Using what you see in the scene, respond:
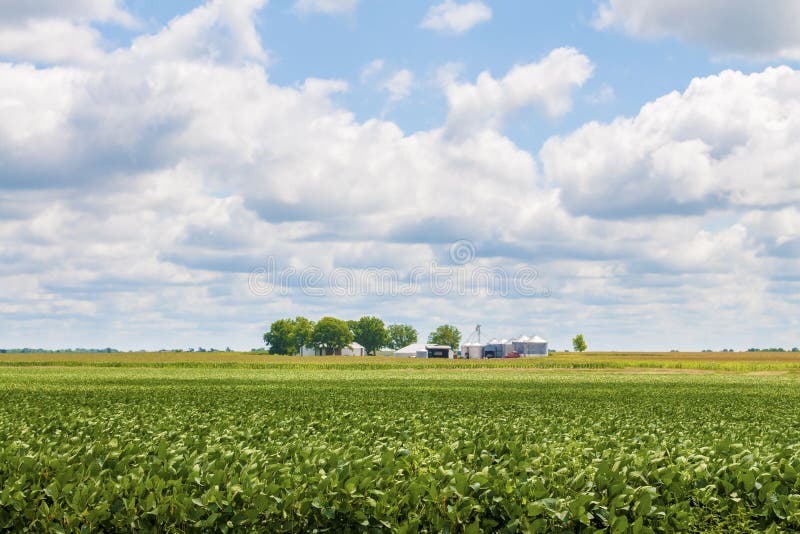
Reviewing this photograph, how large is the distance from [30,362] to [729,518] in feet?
406

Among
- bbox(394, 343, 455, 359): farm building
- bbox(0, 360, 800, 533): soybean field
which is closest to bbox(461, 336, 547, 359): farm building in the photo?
bbox(394, 343, 455, 359): farm building

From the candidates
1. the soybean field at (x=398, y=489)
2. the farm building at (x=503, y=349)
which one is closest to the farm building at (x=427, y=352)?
the farm building at (x=503, y=349)

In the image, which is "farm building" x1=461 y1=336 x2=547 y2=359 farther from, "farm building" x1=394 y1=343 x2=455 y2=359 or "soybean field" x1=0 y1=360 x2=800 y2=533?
"soybean field" x1=0 y1=360 x2=800 y2=533

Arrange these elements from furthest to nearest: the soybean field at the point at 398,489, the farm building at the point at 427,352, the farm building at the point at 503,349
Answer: the farm building at the point at 503,349 → the farm building at the point at 427,352 → the soybean field at the point at 398,489

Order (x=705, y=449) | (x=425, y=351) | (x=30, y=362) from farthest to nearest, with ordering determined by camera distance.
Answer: (x=425, y=351), (x=30, y=362), (x=705, y=449)

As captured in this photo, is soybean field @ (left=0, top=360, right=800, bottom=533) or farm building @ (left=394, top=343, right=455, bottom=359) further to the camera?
farm building @ (left=394, top=343, right=455, bottom=359)

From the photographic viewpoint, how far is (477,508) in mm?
8227

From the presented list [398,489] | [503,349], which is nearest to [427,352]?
[503,349]

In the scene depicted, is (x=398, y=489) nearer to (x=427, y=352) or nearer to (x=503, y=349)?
(x=427, y=352)

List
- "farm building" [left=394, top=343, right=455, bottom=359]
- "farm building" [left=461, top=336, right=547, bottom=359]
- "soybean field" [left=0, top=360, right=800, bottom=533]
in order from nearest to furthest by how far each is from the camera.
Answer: "soybean field" [left=0, top=360, right=800, bottom=533]
"farm building" [left=394, top=343, right=455, bottom=359]
"farm building" [left=461, top=336, right=547, bottom=359]

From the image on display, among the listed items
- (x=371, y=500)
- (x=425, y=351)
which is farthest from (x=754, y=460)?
(x=425, y=351)

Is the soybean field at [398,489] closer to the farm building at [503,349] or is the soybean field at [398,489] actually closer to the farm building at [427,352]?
the farm building at [427,352]

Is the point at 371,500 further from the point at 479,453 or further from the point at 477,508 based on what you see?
the point at 479,453

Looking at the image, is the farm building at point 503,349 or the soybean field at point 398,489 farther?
the farm building at point 503,349
